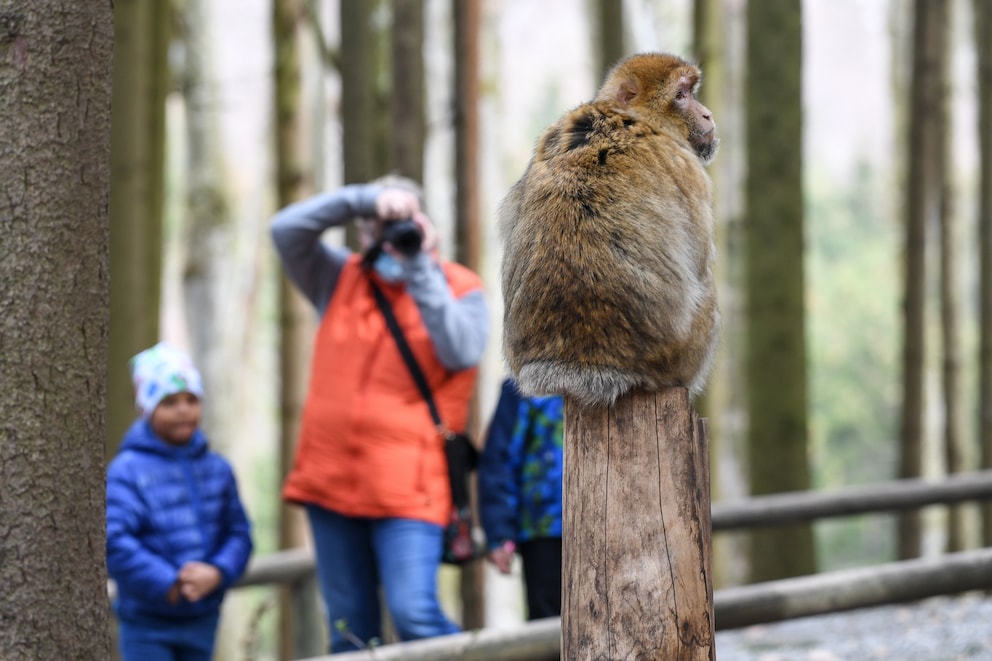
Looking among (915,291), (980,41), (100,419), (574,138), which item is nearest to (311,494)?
(100,419)

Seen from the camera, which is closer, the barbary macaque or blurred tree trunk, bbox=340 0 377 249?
the barbary macaque

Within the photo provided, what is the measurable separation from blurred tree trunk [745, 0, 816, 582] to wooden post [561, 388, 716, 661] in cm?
364

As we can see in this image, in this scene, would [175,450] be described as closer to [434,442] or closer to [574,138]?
[434,442]

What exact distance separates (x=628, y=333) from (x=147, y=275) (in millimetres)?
3391

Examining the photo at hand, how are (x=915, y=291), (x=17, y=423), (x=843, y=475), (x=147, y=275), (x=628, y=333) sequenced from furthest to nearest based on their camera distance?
(x=843, y=475) → (x=915, y=291) → (x=147, y=275) → (x=628, y=333) → (x=17, y=423)

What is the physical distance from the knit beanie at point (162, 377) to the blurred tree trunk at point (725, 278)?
9.21ft

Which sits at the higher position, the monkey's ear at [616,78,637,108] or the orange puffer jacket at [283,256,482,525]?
the monkey's ear at [616,78,637,108]

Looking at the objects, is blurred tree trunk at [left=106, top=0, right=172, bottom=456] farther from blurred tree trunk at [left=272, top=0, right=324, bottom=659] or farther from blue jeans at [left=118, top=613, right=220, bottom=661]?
blurred tree trunk at [left=272, top=0, right=324, bottom=659]

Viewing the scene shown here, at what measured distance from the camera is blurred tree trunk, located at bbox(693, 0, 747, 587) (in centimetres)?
848

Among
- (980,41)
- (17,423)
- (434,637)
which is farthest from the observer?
(980,41)

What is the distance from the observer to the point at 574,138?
3150 millimetres

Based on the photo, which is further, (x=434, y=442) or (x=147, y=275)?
(x=147, y=275)

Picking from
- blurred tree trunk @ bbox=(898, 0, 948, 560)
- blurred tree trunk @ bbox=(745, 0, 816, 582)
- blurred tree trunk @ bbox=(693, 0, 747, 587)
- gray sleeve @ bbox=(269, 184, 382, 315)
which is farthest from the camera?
blurred tree trunk @ bbox=(898, 0, 948, 560)

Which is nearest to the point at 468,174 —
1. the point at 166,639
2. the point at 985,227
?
the point at 166,639
